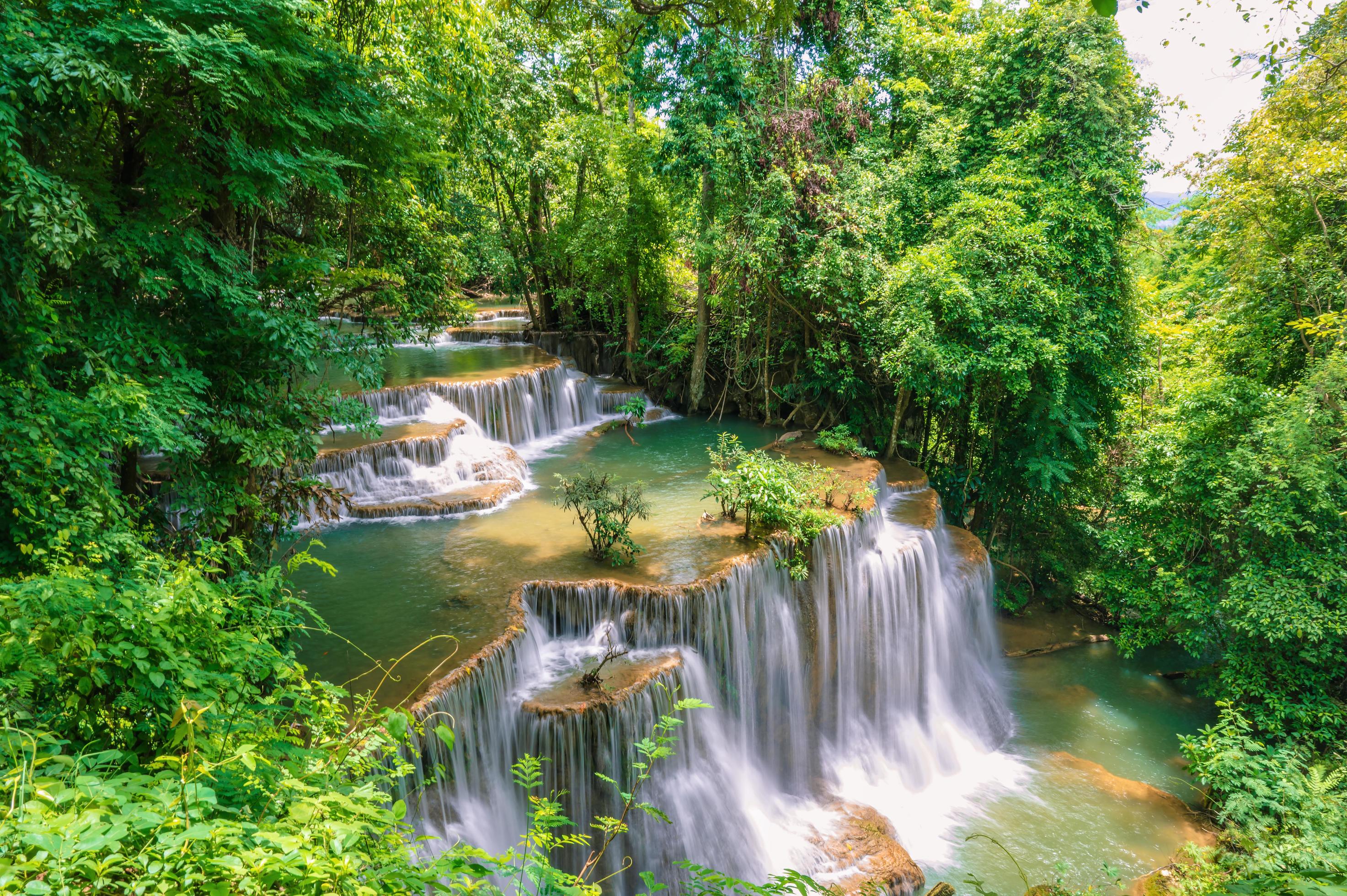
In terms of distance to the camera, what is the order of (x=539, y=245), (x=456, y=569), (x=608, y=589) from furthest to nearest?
(x=539, y=245)
(x=456, y=569)
(x=608, y=589)

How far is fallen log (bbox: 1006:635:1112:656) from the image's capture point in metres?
12.0

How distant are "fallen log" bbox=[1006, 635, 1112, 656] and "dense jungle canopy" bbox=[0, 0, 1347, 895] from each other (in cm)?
64

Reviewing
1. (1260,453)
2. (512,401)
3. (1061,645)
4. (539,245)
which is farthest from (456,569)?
(539,245)

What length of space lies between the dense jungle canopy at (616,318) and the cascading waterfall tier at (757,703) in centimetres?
144

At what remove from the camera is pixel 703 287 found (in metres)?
15.1

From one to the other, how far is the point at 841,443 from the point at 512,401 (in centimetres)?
664

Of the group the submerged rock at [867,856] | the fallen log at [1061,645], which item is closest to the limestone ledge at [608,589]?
the submerged rock at [867,856]

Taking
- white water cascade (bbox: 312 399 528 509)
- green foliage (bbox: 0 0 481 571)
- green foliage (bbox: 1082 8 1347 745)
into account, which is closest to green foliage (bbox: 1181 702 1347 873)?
green foliage (bbox: 1082 8 1347 745)

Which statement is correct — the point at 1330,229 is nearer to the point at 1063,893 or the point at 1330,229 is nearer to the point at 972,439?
the point at 972,439

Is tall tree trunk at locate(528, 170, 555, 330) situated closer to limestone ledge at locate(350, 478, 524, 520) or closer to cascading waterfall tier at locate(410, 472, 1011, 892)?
limestone ledge at locate(350, 478, 524, 520)

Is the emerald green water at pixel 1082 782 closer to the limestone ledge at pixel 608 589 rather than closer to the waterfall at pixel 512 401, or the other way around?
the limestone ledge at pixel 608 589

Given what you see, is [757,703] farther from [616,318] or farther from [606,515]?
[616,318]

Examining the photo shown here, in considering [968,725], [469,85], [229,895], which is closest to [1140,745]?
[968,725]

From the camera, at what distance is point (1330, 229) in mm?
9375
